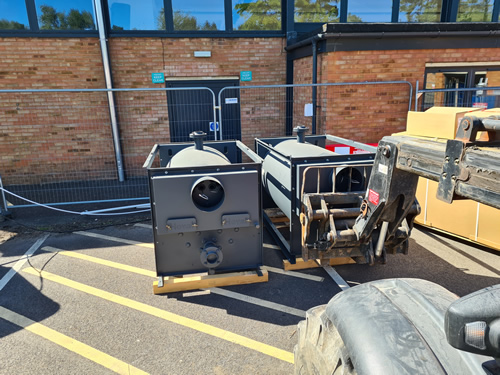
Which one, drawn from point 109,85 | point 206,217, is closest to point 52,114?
point 109,85

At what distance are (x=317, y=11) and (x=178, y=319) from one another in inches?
354

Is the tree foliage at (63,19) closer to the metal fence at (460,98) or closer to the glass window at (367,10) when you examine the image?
the glass window at (367,10)

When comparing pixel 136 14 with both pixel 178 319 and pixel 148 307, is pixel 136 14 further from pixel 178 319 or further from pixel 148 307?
pixel 178 319

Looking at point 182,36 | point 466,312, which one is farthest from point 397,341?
point 182,36

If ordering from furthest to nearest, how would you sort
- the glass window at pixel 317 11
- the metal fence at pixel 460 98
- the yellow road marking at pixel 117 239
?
the glass window at pixel 317 11 → the metal fence at pixel 460 98 → the yellow road marking at pixel 117 239

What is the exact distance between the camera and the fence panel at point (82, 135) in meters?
9.16

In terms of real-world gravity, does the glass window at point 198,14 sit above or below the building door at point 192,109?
above

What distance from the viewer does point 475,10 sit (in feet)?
34.3

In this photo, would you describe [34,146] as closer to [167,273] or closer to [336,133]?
[167,273]

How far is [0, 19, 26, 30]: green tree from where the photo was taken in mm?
8852

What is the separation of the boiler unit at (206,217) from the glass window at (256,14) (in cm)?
649

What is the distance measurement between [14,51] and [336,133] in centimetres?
807

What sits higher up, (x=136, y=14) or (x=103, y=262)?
(x=136, y=14)

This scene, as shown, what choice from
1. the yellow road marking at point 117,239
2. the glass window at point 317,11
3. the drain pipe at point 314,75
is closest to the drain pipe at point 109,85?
the yellow road marking at point 117,239
